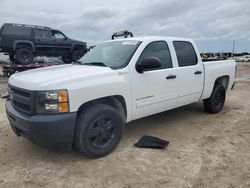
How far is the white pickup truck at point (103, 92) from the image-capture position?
A: 349cm

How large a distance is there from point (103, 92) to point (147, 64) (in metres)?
0.90

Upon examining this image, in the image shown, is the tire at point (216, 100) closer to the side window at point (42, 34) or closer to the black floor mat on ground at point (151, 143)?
the black floor mat on ground at point (151, 143)

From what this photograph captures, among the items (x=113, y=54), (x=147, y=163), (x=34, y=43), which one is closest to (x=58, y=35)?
(x=34, y=43)

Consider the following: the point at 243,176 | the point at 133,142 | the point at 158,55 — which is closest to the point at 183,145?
the point at 133,142

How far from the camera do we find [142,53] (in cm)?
464

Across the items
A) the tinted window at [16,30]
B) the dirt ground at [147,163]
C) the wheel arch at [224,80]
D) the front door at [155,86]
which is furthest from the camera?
the tinted window at [16,30]

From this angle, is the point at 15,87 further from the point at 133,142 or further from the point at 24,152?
the point at 133,142

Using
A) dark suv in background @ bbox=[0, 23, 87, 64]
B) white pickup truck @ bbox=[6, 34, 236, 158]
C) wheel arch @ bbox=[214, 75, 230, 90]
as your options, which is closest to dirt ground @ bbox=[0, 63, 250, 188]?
white pickup truck @ bbox=[6, 34, 236, 158]

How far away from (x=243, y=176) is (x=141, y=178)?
1292 millimetres

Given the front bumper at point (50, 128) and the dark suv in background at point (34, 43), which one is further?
the dark suv in background at point (34, 43)

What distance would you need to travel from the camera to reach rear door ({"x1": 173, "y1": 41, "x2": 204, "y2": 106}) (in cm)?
528

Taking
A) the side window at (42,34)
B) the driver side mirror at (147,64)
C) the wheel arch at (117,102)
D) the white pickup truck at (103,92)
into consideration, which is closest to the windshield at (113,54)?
the white pickup truck at (103,92)

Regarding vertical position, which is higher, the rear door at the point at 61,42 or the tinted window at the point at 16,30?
the tinted window at the point at 16,30

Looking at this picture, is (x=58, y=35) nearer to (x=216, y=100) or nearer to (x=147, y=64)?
(x=216, y=100)
